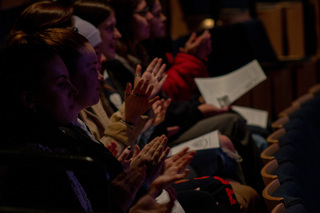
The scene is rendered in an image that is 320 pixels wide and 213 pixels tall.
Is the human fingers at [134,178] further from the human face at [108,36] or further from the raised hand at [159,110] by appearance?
the human face at [108,36]

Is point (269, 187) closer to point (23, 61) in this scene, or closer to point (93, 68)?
point (93, 68)

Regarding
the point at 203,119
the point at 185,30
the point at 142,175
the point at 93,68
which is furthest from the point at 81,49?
the point at 185,30

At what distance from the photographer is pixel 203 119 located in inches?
84.3

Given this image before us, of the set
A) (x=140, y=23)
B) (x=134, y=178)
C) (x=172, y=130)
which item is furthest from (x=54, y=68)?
(x=140, y=23)

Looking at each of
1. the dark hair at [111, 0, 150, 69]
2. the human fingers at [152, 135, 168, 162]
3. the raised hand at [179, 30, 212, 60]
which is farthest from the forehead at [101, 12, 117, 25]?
the human fingers at [152, 135, 168, 162]

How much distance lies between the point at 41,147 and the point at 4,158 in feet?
0.61

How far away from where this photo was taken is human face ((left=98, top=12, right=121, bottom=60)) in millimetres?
1827

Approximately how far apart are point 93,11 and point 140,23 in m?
0.36

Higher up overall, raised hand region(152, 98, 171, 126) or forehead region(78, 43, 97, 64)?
forehead region(78, 43, 97, 64)

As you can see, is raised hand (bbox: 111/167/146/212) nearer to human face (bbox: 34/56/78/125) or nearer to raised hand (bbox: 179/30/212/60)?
human face (bbox: 34/56/78/125)

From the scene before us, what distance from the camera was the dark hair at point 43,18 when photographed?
1.42 meters

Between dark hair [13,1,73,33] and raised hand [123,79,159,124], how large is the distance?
12.0 inches

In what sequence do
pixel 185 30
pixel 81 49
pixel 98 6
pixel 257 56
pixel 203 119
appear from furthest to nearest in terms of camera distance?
1. pixel 185 30
2. pixel 257 56
3. pixel 203 119
4. pixel 98 6
5. pixel 81 49

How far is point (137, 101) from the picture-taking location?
140cm
